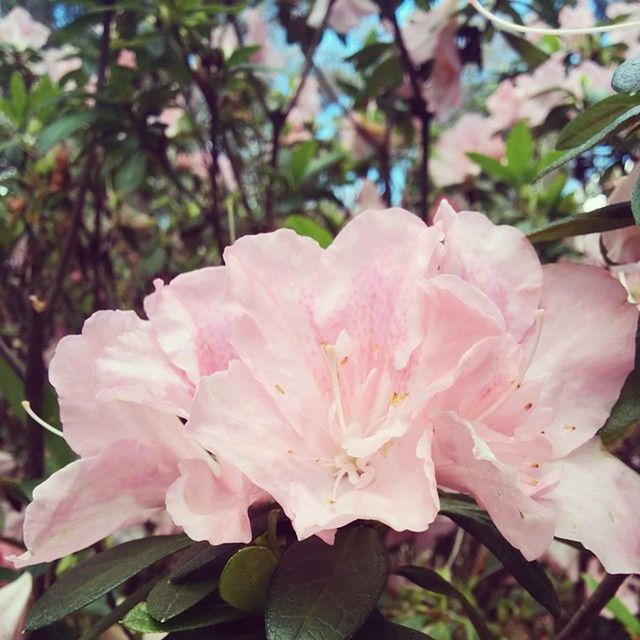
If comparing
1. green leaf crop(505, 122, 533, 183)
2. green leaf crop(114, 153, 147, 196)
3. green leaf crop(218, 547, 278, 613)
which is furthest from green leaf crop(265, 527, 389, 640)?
green leaf crop(505, 122, 533, 183)

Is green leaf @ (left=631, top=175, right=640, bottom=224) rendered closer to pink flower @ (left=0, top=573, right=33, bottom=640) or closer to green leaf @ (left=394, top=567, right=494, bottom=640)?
green leaf @ (left=394, top=567, right=494, bottom=640)

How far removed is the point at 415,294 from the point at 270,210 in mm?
1056

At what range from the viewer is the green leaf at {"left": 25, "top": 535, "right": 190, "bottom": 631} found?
48cm

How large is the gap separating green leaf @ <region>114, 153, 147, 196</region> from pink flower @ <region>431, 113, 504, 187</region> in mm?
707

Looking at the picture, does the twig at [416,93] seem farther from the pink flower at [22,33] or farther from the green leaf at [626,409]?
the pink flower at [22,33]

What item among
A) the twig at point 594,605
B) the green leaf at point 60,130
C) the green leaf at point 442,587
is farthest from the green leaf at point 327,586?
the green leaf at point 60,130

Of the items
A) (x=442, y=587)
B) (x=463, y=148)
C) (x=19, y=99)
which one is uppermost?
(x=19, y=99)

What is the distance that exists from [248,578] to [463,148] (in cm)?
145

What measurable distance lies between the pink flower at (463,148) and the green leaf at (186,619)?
139 cm

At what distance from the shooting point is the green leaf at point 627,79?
484 millimetres

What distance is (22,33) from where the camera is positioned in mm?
1792

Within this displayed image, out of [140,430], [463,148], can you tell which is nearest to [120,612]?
[140,430]

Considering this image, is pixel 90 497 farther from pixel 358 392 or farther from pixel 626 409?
pixel 626 409

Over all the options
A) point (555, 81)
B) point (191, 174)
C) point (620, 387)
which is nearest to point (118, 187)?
point (191, 174)
